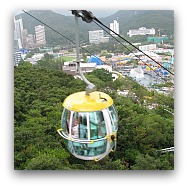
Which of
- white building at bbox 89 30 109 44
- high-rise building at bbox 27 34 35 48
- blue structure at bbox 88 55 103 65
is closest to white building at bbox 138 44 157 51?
white building at bbox 89 30 109 44

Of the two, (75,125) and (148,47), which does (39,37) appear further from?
(75,125)

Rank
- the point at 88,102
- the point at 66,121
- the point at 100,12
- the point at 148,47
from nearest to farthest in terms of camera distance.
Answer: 1. the point at 88,102
2. the point at 66,121
3. the point at 100,12
4. the point at 148,47

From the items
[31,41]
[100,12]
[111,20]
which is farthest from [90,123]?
[31,41]

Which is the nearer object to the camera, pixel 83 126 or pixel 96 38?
pixel 83 126

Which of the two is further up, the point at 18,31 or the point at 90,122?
the point at 18,31

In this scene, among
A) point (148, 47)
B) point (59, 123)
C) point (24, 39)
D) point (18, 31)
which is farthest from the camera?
point (59, 123)

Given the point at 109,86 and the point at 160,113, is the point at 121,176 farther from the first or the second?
the point at 109,86

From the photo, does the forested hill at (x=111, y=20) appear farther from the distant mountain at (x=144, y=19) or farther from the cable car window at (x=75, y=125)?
the cable car window at (x=75, y=125)

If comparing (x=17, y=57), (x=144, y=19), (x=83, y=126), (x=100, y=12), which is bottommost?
(x=83, y=126)

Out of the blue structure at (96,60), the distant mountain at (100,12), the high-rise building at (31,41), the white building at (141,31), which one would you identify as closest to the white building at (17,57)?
the high-rise building at (31,41)
